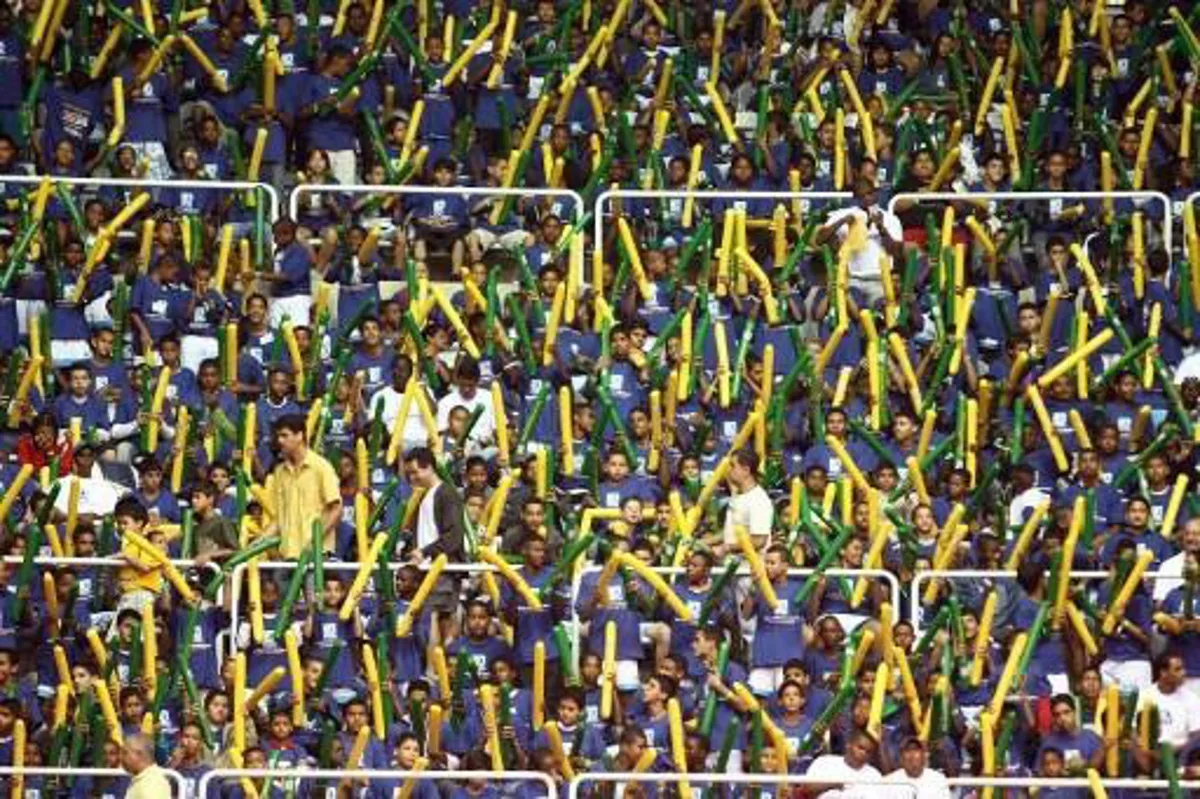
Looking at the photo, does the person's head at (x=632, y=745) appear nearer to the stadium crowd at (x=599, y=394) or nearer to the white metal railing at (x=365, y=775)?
the stadium crowd at (x=599, y=394)

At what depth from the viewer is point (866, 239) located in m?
23.8

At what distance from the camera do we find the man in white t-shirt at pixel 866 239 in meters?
23.7

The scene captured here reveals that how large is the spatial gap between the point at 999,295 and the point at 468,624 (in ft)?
14.2

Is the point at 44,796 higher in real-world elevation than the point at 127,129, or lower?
Result: lower

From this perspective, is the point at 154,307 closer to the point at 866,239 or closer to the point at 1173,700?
the point at 866,239

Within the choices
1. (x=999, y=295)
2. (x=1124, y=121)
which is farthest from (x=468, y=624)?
(x=1124, y=121)

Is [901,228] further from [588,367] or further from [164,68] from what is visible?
[164,68]

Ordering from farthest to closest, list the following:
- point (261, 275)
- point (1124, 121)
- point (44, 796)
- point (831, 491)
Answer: point (1124, 121)
point (261, 275)
point (831, 491)
point (44, 796)

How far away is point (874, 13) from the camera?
26.0 meters

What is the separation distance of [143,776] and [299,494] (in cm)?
258

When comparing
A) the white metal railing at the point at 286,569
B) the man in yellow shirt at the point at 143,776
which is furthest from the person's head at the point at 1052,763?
the man in yellow shirt at the point at 143,776

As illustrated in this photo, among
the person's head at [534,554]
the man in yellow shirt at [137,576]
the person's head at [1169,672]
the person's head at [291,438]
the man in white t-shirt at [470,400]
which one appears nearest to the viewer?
the person's head at [1169,672]

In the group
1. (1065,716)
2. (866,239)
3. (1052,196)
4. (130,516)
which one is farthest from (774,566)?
(1052,196)

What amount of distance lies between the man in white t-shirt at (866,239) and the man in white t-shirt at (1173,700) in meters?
3.77
